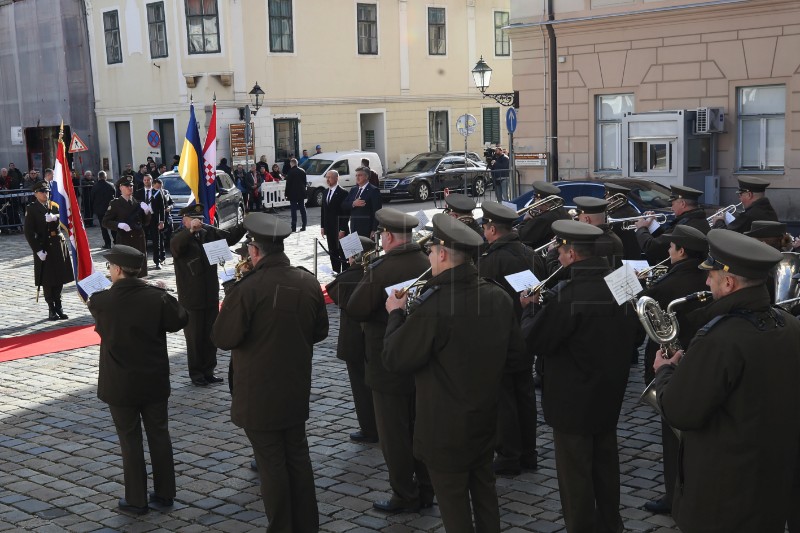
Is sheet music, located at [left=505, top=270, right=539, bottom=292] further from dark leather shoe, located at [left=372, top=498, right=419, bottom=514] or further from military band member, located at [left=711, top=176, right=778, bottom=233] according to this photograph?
military band member, located at [left=711, top=176, right=778, bottom=233]

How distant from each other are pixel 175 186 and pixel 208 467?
58.4ft

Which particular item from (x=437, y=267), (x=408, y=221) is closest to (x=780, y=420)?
(x=437, y=267)

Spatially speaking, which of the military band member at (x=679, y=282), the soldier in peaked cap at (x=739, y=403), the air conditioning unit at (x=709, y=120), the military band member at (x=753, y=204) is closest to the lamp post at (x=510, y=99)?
the air conditioning unit at (x=709, y=120)

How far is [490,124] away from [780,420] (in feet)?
125

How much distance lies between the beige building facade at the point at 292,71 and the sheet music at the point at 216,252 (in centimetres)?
2352

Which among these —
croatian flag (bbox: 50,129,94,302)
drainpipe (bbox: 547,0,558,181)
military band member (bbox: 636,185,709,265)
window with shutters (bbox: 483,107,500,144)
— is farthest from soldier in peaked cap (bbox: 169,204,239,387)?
window with shutters (bbox: 483,107,500,144)

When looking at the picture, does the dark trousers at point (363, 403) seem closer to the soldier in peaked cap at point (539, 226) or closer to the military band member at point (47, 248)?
the soldier in peaked cap at point (539, 226)

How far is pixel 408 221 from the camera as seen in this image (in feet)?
23.6

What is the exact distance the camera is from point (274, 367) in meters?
6.37

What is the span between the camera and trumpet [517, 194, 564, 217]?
1055cm

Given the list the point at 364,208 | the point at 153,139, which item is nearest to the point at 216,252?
the point at 364,208

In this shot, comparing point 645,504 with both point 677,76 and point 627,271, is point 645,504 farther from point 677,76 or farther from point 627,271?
point 677,76

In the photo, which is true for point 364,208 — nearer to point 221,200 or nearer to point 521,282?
point 221,200

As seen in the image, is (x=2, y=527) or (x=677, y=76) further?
(x=677, y=76)
